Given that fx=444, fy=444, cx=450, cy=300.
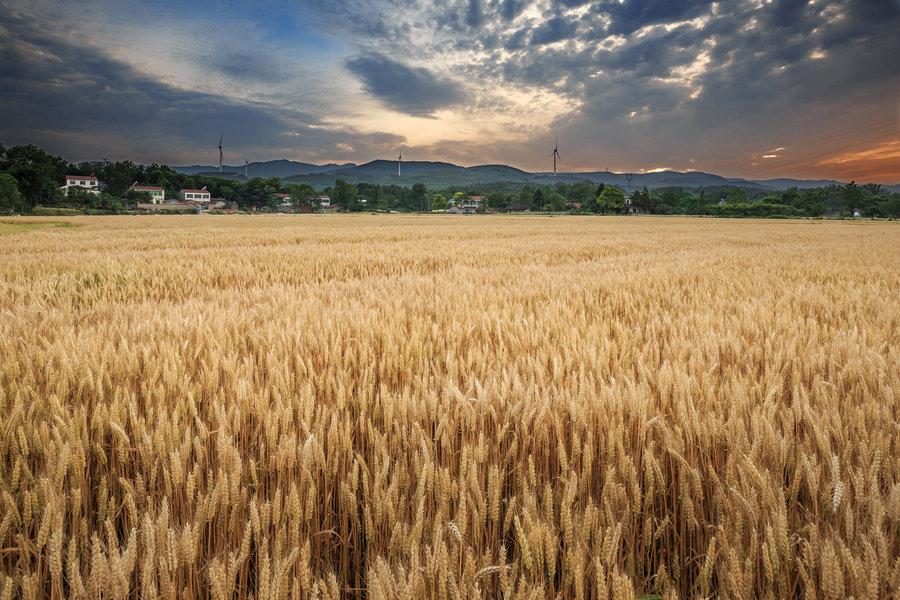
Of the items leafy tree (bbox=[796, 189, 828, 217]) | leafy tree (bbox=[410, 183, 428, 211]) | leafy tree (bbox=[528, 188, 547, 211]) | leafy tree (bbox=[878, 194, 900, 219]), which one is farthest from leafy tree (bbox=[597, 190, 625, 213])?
leafy tree (bbox=[878, 194, 900, 219])

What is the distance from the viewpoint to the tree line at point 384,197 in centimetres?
8850

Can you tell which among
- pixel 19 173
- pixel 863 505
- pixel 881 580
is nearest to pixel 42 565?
pixel 881 580

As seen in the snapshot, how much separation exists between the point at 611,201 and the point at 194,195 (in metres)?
132

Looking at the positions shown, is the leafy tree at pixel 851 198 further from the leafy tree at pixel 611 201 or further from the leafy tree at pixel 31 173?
the leafy tree at pixel 31 173

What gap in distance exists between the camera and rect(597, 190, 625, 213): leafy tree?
12712 cm

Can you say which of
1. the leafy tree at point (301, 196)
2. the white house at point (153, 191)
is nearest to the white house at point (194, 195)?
the white house at point (153, 191)

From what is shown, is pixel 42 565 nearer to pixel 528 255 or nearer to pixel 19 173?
pixel 528 255

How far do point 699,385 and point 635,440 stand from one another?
2.04 feet

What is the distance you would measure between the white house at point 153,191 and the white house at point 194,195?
17.5 ft

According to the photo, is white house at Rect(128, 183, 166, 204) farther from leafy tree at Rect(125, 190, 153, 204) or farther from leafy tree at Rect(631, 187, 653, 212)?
leafy tree at Rect(631, 187, 653, 212)

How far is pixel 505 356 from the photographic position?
7.68 feet

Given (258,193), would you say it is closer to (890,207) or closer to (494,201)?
(494,201)

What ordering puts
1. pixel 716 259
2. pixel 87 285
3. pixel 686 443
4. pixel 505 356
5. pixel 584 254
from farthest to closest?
pixel 584 254 < pixel 716 259 < pixel 87 285 < pixel 505 356 < pixel 686 443

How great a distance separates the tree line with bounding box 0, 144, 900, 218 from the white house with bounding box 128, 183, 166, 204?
1.83 meters
